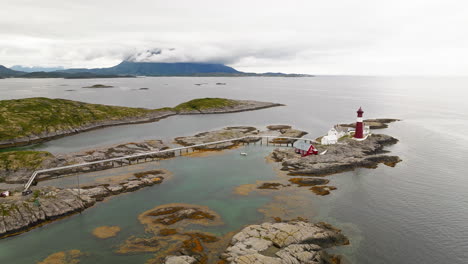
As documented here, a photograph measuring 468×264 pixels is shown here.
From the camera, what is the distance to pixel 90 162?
2299 inches

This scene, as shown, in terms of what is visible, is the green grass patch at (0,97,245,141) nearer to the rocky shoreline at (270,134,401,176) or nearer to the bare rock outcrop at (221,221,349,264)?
the rocky shoreline at (270,134,401,176)

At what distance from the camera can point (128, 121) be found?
10988 cm

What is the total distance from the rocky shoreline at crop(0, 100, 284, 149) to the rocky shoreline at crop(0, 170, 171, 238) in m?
48.1

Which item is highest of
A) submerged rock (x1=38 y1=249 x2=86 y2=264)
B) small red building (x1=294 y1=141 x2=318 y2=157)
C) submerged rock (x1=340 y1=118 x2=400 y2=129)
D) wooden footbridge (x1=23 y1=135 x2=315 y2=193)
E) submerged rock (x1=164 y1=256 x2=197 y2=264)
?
submerged rock (x1=340 y1=118 x2=400 y2=129)

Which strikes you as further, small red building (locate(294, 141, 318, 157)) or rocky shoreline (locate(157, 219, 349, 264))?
small red building (locate(294, 141, 318, 157))

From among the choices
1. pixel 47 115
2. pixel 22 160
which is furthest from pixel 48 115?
pixel 22 160

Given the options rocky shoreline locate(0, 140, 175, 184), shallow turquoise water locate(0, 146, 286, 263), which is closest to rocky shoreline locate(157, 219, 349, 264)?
shallow turquoise water locate(0, 146, 286, 263)

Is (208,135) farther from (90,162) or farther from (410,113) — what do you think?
(410,113)

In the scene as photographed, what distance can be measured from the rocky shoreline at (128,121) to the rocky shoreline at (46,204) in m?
48.1

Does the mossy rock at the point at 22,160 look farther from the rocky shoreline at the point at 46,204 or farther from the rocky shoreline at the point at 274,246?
the rocky shoreline at the point at 274,246

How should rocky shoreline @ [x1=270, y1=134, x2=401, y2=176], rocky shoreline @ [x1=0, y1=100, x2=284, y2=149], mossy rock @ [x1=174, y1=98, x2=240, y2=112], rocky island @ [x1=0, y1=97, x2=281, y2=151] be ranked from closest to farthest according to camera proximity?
rocky shoreline @ [x1=270, y1=134, x2=401, y2=176]
rocky shoreline @ [x1=0, y1=100, x2=284, y2=149]
rocky island @ [x1=0, y1=97, x2=281, y2=151]
mossy rock @ [x1=174, y1=98, x2=240, y2=112]

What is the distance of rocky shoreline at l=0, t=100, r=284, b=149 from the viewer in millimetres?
79625

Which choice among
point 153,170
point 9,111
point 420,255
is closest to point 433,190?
point 420,255

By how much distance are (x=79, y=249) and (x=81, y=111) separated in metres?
88.5
